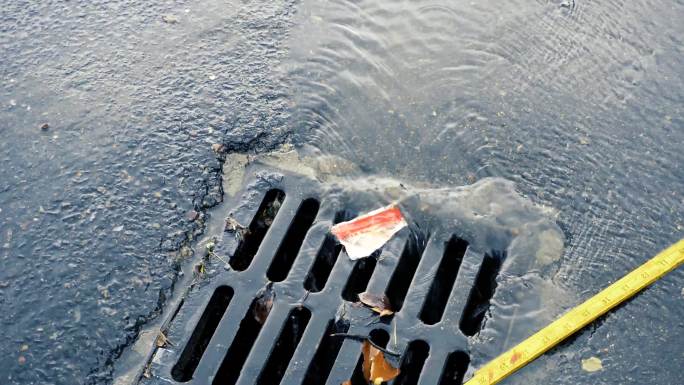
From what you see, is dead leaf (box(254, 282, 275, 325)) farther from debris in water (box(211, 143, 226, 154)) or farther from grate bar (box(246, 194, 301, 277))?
debris in water (box(211, 143, 226, 154))

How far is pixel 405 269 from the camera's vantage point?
217cm

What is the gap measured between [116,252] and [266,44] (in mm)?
995

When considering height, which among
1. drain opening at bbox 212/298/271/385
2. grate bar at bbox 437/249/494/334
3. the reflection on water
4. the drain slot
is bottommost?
drain opening at bbox 212/298/271/385

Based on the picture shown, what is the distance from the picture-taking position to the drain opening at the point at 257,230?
87.4 inches

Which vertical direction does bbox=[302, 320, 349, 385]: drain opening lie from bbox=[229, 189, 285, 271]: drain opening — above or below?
below

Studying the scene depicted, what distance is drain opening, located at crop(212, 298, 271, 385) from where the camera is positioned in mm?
2002

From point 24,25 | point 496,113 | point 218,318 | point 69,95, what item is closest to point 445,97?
point 496,113

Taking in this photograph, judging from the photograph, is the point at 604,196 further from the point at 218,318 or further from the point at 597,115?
the point at 218,318

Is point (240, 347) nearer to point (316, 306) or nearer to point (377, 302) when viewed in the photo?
point (316, 306)

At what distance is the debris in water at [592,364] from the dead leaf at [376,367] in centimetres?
53

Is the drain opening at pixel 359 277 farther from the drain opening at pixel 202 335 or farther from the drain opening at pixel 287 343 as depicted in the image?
the drain opening at pixel 202 335

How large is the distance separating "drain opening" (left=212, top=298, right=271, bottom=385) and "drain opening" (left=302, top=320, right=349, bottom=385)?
0.19m

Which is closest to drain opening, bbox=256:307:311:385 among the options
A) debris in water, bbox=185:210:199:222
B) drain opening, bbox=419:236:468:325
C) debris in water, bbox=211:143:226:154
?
drain opening, bbox=419:236:468:325

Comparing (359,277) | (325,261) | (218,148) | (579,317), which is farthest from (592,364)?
(218,148)
